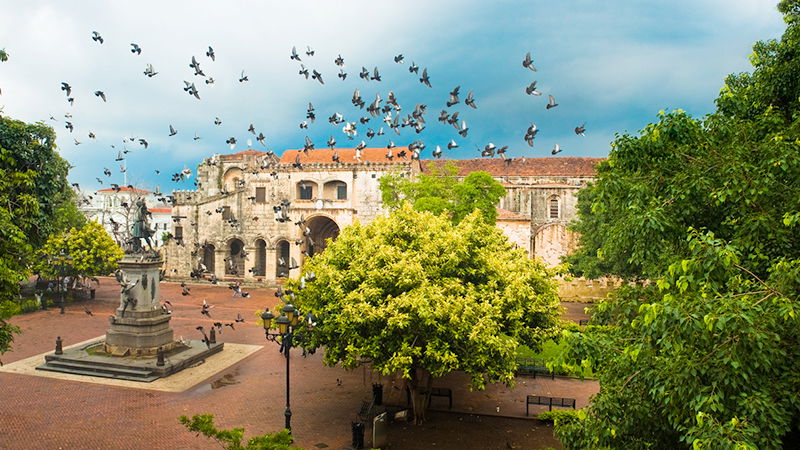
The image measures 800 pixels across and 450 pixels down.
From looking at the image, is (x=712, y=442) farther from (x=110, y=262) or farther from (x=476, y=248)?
(x=110, y=262)

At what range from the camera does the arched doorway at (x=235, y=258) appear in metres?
45.2

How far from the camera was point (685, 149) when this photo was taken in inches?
308

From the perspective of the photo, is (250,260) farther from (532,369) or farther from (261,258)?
(532,369)

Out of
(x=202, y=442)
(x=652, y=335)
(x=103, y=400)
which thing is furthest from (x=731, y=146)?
(x=103, y=400)

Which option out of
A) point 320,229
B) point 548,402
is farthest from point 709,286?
point 320,229

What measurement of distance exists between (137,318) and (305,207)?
2475 centimetres

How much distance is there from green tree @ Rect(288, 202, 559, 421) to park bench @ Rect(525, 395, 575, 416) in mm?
2149

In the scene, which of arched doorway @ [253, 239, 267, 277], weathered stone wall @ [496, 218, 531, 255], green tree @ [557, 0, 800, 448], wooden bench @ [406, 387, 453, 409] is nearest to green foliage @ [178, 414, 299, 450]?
green tree @ [557, 0, 800, 448]

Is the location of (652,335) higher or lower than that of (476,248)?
lower

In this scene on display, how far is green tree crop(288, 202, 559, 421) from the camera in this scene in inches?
439

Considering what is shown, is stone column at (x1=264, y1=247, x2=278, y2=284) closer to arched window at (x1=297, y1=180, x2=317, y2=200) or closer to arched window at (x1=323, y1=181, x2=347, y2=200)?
arched window at (x1=297, y1=180, x2=317, y2=200)

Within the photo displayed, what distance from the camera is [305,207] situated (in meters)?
43.2

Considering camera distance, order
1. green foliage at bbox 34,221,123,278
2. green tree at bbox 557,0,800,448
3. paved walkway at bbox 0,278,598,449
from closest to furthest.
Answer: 1. green tree at bbox 557,0,800,448
2. paved walkway at bbox 0,278,598,449
3. green foliage at bbox 34,221,123,278

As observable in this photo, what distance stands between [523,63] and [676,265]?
8851mm
